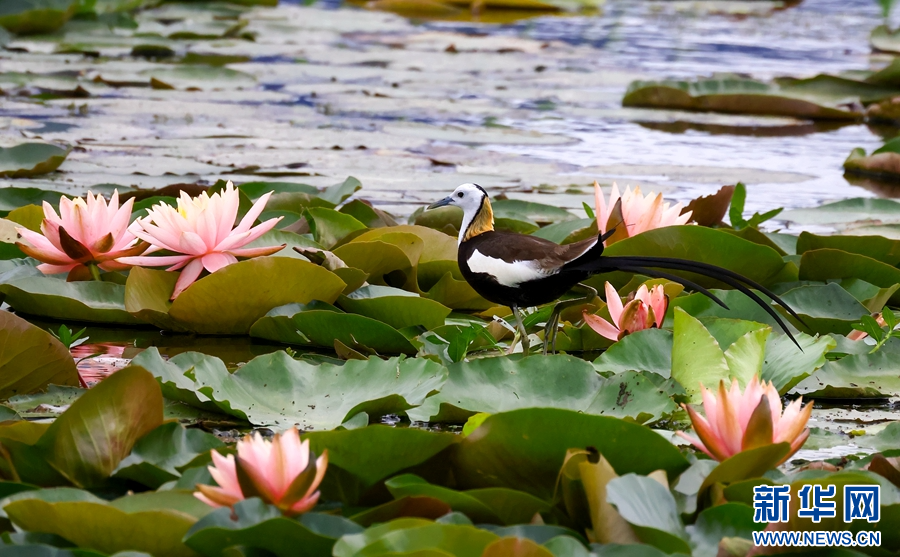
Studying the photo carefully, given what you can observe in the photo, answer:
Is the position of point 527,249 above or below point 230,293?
above

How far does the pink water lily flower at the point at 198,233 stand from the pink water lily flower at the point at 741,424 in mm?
1120

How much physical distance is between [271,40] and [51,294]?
7.01 m

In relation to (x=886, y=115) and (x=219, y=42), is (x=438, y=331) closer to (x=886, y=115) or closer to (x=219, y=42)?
(x=886, y=115)

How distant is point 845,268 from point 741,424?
1.35 m

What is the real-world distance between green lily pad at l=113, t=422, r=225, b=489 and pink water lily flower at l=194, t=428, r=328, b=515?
0.14m

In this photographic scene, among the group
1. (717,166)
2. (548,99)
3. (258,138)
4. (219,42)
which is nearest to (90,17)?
Answer: (219,42)

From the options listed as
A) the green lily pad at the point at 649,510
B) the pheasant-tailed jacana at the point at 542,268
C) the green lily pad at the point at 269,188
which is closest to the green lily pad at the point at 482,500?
the green lily pad at the point at 649,510

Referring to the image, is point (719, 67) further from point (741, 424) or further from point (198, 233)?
point (741, 424)

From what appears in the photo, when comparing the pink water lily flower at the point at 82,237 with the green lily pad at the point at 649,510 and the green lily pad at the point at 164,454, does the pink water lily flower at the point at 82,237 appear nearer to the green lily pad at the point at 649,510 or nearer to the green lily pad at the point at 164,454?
the green lily pad at the point at 164,454

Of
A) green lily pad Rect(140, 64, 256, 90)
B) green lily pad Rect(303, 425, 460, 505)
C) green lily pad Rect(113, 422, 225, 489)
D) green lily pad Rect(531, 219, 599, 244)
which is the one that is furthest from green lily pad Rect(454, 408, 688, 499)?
green lily pad Rect(140, 64, 256, 90)

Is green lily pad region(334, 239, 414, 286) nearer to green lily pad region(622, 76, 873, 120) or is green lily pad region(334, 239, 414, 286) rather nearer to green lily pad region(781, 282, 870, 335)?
green lily pad region(781, 282, 870, 335)

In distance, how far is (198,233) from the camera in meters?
2.28

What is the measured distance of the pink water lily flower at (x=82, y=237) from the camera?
2287mm

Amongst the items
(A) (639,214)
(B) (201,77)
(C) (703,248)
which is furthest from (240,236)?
(B) (201,77)
